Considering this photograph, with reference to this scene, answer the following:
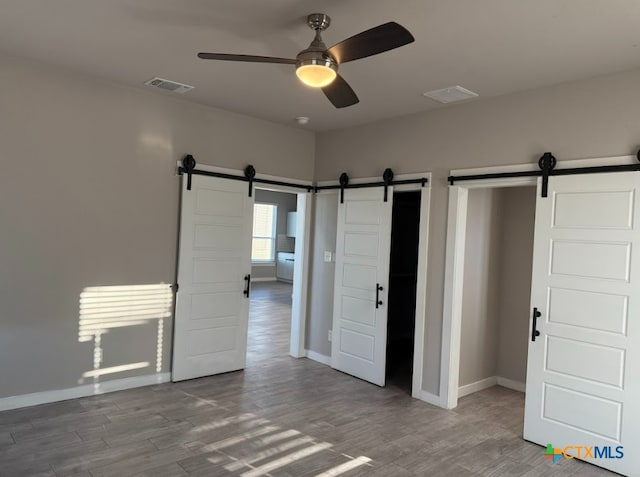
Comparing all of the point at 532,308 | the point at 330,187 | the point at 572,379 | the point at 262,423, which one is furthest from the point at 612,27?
Answer: the point at 262,423

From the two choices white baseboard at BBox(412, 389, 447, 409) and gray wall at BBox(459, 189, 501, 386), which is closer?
white baseboard at BBox(412, 389, 447, 409)

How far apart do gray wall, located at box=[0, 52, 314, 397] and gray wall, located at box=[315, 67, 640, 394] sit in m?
1.76

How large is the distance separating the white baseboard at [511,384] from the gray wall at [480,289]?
0.37 ft

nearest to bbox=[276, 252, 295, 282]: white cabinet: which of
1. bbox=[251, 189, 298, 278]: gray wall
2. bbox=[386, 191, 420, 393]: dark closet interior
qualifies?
bbox=[251, 189, 298, 278]: gray wall

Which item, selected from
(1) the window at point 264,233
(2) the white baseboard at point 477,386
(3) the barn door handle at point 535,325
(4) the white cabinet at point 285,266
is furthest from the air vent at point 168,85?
(4) the white cabinet at point 285,266

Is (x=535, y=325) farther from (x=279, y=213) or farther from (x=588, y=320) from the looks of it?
(x=279, y=213)

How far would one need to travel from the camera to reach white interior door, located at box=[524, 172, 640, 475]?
9.86 feet

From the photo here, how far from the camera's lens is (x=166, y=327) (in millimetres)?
4391

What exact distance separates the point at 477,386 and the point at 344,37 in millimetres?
3669

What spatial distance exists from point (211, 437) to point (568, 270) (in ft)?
9.59

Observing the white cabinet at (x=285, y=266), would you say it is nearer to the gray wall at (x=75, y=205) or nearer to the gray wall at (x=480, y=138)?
the gray wall at (x=480, y=138)

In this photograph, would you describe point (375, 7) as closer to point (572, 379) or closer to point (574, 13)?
point (574, 13)

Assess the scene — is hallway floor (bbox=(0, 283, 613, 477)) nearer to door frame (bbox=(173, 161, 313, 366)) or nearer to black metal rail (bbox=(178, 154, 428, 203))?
door frame (bbox=(173, 161, 313, 366))

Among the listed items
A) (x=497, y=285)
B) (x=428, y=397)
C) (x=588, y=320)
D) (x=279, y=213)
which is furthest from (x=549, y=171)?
(x=279, y=213)
